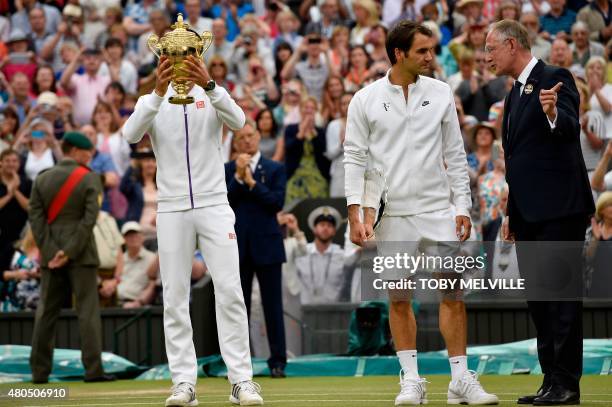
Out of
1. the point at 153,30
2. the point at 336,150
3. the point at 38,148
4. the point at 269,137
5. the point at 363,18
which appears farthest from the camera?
the point at 153,30

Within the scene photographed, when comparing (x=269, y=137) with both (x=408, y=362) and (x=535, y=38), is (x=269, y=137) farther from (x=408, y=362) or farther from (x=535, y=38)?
A: (x=408, y=362)

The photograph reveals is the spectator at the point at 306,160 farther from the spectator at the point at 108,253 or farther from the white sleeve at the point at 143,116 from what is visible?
the white sleeve at the point at 143,116

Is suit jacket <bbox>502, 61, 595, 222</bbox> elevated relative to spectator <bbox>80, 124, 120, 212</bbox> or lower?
lower

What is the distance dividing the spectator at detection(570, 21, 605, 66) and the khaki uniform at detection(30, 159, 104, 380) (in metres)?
7.33

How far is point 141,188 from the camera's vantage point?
57.6 feet

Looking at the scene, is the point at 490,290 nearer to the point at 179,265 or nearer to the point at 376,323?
the point at 179,265

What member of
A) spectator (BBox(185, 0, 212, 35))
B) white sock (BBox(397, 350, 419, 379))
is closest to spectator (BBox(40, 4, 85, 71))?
spectator (BBox(185, 0, 212, 35))

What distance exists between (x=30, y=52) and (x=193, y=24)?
2513mm

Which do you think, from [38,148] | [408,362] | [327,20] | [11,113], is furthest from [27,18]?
[408,362]

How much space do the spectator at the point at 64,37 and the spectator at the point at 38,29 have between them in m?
0.17

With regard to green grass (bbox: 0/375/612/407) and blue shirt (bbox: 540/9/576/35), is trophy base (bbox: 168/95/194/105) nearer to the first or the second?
green grass (bbox: 0/375/612/407)

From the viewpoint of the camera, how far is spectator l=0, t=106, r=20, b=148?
1922 centimetres

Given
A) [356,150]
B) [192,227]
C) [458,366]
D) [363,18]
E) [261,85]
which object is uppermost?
[363,18]

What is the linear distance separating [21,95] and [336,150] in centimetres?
547
